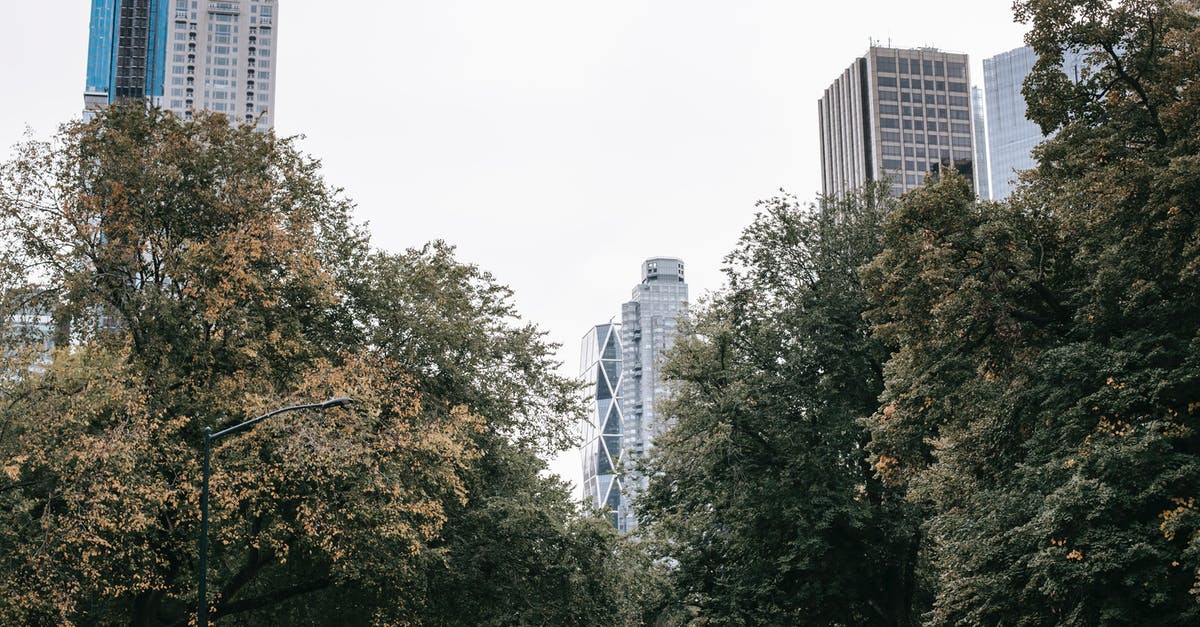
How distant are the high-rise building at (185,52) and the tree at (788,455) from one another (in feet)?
552

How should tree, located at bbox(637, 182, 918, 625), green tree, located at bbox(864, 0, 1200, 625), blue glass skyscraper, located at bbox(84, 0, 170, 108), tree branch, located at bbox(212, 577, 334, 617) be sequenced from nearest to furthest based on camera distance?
green tree, located at bbox(864, 0, 1200, 625) < tree branch, located at bbox(212, 577, 334, 617) < tree, located at bbox(637, 182, 918, 625) < blue glass skyscraper, located at bbox(84, 0, 170, 108)

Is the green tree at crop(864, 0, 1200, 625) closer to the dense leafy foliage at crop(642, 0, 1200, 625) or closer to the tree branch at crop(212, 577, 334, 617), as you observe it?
the dense leafy foliage at crop(642, 0, 1200, 625)

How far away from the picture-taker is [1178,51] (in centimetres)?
2233

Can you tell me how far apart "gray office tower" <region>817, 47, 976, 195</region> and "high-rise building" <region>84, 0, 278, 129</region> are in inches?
3686

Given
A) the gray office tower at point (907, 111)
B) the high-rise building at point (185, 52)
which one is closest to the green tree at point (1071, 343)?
the gray office tower at point (907, 111)

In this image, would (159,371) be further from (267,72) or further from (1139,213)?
(267,72)

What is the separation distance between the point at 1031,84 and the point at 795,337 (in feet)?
39.2

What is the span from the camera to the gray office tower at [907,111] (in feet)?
541

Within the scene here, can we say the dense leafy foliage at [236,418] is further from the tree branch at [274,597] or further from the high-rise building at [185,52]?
the high-rise building at [185,52]

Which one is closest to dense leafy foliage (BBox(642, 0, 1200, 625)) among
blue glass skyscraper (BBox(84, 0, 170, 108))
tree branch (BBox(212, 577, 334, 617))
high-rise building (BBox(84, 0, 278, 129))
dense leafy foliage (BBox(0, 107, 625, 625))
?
dense leafy foliage (BBox(0, 107, 625, 625))

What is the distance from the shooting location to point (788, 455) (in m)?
33.3

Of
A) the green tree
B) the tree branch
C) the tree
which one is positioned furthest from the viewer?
the tree

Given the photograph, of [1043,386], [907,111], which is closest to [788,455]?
[1043,386]

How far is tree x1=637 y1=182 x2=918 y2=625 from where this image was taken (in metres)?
32.9
